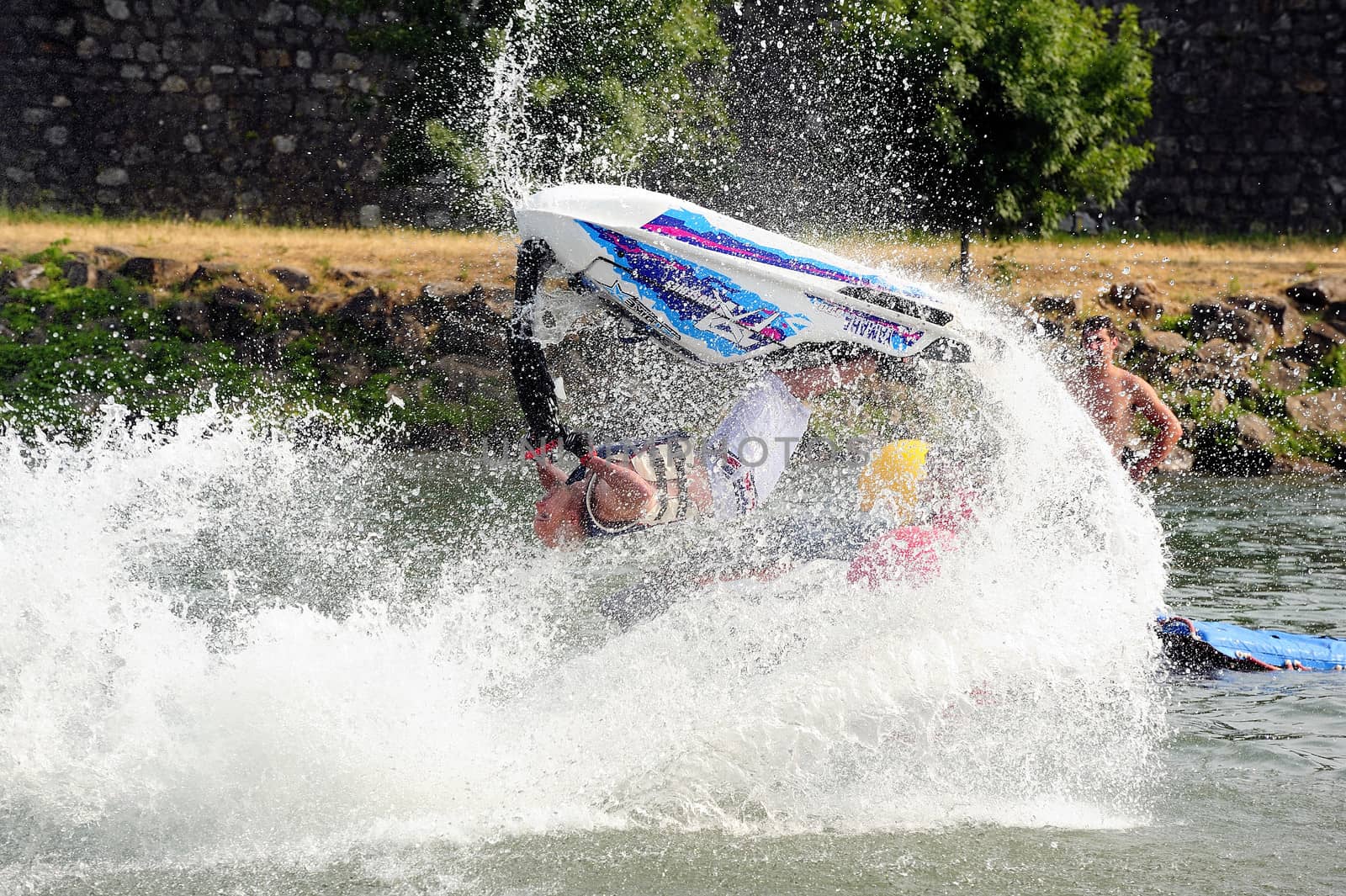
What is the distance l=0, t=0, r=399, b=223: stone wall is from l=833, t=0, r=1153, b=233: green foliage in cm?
794

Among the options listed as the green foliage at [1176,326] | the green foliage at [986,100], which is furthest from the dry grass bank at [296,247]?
the green foliage at [1176,326]

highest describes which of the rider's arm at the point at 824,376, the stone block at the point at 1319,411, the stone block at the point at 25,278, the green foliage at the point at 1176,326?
the stone block at the point at 25,278

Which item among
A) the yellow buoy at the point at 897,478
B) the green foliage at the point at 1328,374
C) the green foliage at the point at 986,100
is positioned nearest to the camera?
the yellow buoy at the point at 897,478

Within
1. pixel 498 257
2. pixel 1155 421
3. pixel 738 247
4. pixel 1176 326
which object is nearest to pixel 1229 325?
pixel 1176 326

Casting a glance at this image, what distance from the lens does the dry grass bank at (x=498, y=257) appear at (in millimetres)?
16219

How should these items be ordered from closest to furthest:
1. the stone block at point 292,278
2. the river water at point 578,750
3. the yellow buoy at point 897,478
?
the river water at point 578,750
the yellow buoy at point 897,478
the stone block at point 292,278

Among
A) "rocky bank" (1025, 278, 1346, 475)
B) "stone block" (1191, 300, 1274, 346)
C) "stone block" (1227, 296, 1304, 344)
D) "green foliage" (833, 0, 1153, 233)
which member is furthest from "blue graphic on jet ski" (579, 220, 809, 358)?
"stone block" (1227, 296, 1304, 344)

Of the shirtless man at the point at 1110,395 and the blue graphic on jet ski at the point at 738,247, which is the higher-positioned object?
the blue graphic on jet ski at the point at 738,247

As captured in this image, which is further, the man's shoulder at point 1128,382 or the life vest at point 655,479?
the man's shoulder at point 1128,382

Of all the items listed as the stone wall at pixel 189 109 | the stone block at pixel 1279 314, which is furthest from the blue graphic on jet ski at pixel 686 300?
Answer: the stone wall at pixel 189 109

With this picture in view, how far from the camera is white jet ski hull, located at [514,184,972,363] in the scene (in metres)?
5.34

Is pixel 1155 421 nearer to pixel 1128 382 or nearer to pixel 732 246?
pixel 1128 382

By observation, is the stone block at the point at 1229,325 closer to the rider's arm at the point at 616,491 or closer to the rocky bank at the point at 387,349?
the rocky bank at the point at 387,349

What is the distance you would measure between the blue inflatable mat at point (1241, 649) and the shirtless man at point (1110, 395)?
994 mm
